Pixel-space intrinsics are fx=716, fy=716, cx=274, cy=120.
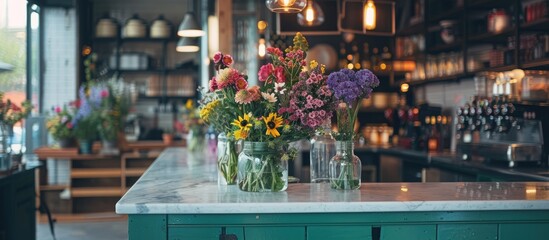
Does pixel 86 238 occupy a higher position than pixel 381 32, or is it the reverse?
pixel 381 32

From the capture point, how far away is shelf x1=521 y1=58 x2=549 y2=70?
5.54 m

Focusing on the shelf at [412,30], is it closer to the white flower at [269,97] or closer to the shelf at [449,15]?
the shelf at [449,15]

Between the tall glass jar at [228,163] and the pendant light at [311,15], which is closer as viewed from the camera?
the tall glass jar at [228,163]

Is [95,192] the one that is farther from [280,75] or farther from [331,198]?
[331,198]

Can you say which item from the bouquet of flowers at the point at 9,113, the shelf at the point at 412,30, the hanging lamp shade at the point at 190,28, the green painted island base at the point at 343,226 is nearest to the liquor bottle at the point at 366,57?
the shelf at the point at 412,30

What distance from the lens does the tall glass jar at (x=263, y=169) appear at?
320 centimetres

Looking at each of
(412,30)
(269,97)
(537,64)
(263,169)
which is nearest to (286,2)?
(269,97)

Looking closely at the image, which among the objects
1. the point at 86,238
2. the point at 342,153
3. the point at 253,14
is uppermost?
the point at 253,14

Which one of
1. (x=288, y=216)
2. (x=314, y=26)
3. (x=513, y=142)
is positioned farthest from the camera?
(x=314, y=26)

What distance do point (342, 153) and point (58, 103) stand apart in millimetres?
7810

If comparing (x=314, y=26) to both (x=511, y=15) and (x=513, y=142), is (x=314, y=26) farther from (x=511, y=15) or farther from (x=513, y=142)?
(x=513, y=142)

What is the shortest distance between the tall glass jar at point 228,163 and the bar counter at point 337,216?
1.61 feet

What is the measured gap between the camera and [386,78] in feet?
35.3

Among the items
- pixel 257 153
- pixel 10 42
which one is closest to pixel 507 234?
pixel 257 153
